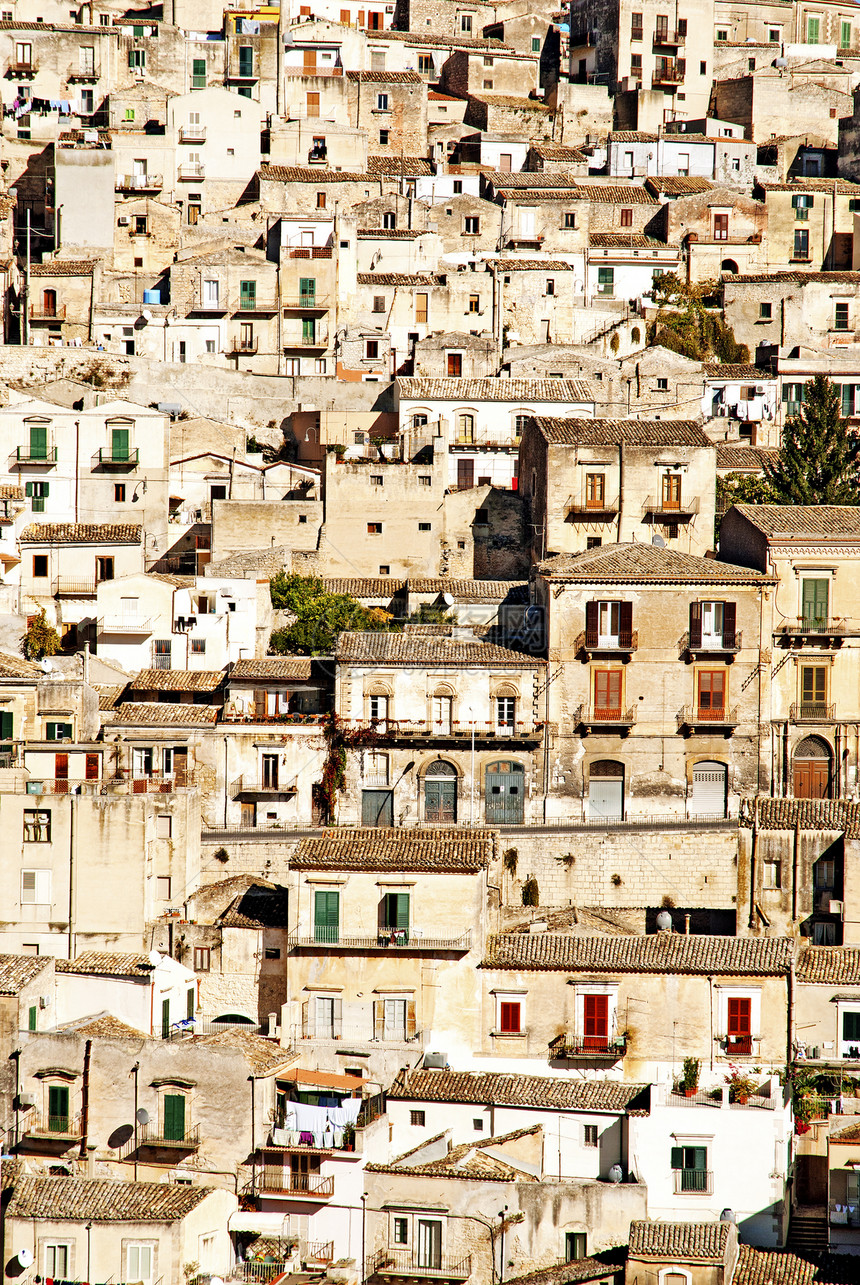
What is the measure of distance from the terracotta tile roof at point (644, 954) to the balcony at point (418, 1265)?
752 cm

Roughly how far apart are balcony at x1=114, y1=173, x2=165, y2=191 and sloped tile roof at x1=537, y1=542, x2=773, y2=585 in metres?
31.8

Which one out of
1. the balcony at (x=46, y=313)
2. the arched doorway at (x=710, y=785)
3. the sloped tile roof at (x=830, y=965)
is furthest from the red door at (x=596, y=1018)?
the balcony at (x=46, y=313)

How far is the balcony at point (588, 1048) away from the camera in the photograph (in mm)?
45688

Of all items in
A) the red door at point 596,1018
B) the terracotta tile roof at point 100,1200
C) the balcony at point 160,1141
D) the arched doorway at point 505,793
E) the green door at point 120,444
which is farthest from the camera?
the green door at point 120,444

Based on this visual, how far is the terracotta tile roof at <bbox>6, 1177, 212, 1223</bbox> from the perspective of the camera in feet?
131

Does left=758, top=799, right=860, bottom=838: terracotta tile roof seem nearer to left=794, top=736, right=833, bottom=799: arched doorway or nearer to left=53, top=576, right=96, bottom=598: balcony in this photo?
left=794, top=736, right=833, bottom=799: arched doorway

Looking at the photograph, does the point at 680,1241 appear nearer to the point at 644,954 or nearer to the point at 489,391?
the point at 644,954

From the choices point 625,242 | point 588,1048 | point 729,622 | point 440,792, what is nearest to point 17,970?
point 588,1048

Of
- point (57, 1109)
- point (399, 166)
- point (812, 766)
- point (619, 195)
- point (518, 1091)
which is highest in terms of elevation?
point (399, 166)

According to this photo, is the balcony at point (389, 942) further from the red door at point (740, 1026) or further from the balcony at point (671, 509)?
the balcony at point (671, 509)

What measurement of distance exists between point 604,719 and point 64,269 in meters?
31.5

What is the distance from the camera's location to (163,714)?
5766 cm

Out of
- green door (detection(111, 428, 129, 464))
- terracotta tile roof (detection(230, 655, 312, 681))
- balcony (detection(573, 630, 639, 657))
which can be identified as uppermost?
green door (detection(111, 428, 129, 464))

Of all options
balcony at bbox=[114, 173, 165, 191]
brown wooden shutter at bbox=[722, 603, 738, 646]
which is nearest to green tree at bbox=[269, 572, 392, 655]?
brown wooden shutter at bbox=[722, 603, 738, 646]
